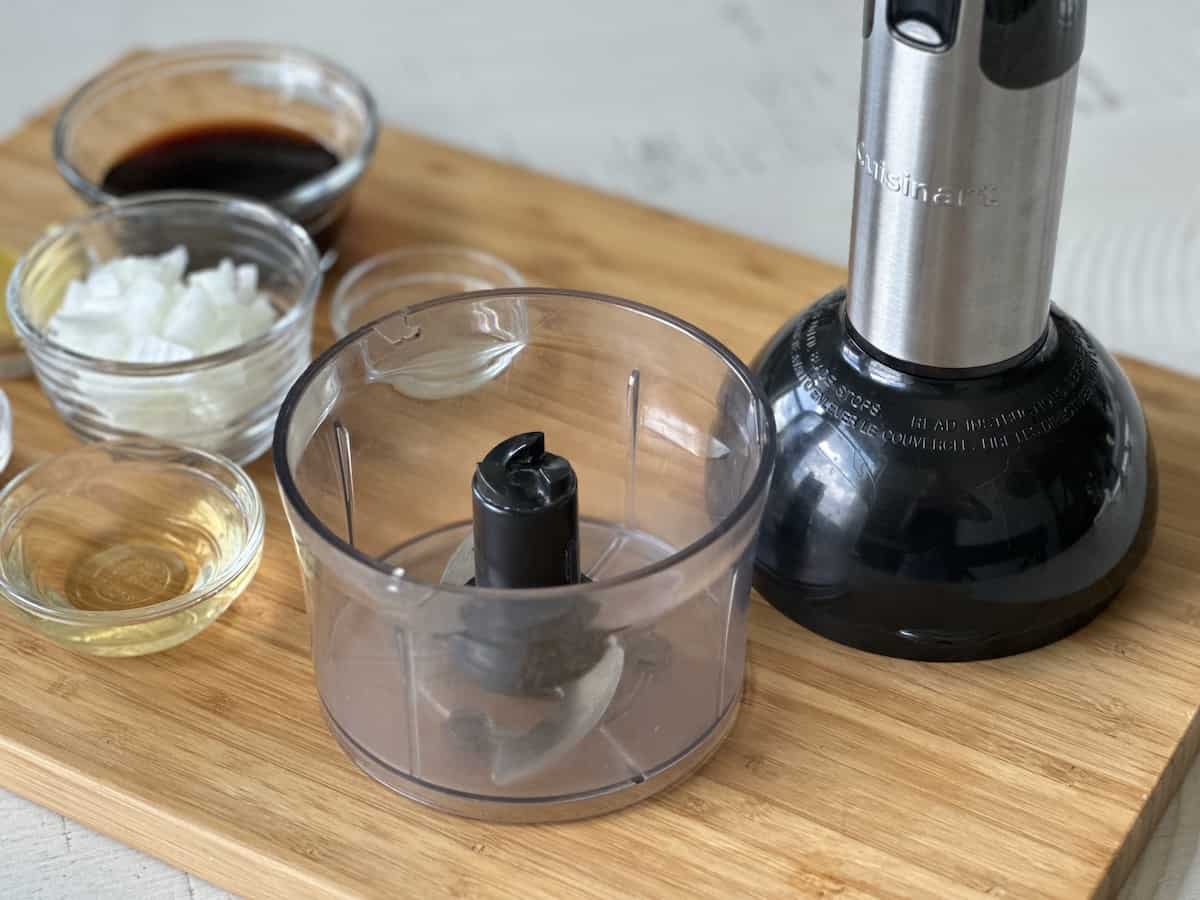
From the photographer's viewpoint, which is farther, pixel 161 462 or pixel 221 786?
pixel 161 462

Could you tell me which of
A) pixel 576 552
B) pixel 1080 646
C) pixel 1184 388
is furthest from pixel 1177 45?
pixel 576 552

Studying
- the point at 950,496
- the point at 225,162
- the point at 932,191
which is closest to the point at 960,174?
the point at 932,191

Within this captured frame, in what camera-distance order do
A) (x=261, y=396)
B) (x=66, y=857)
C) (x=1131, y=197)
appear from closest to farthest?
(x=66, y=857) → (x=261, y=396) → (x=1131, y=197)

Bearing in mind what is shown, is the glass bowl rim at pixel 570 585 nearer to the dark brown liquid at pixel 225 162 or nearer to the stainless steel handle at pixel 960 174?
the stainless steel handle at pixel 960 174

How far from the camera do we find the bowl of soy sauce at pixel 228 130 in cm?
88

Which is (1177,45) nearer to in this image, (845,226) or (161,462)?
(845,226)

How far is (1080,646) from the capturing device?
660 millimetres

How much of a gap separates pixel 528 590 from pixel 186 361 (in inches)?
10.5

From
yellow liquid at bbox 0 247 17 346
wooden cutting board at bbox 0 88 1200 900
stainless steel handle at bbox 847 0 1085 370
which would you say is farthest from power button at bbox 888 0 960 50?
yellow liquid at bbox 0 247 17 346

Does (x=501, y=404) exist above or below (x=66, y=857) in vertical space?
above

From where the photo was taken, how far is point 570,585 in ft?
A: 1.83

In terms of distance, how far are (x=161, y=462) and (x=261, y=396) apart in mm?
55

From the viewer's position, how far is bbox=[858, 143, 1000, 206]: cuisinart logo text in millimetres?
564

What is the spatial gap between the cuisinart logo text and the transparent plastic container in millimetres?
84
